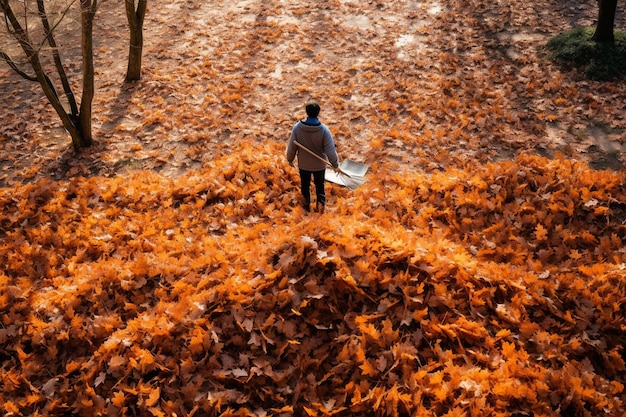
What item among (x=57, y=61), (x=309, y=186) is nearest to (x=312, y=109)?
(x=309, y=186)

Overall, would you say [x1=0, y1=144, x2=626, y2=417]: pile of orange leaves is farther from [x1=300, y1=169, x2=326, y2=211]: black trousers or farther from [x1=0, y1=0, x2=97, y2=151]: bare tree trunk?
[x1=0, y1=0, x2=97, y2=151]: bare tree trunk

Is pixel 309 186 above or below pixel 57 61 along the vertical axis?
below

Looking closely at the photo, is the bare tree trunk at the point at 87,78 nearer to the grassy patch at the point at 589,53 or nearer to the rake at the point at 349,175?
the rake at the point at 349,175

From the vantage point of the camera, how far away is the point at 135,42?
952cm

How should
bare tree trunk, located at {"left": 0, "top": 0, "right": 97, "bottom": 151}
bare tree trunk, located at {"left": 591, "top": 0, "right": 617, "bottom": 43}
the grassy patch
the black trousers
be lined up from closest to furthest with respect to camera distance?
the black trousers → bare tree trunk, located at {"left": 0, "top": 0, "right": 97, "bottom": 151} → the grassy patch → bare tree trunk, located at {"left": 591, "top": 0, "right": 617, "bottom": 43}

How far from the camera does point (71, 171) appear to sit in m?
7.16

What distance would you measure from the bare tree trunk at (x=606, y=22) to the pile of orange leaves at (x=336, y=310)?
14.4 feet

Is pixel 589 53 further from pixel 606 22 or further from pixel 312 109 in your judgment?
pixel 312 109

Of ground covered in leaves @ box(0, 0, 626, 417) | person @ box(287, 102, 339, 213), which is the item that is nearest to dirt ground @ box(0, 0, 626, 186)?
ground covered in leaves @ box(0, 0, 626, 417)

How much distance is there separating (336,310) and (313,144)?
2236 millimetres

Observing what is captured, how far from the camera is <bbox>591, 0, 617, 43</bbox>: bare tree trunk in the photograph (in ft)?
27.5

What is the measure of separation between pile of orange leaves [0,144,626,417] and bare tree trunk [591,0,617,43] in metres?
4.40

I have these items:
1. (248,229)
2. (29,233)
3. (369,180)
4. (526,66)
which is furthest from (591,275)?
(29,233)

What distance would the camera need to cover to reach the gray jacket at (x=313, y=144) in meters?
5.27
